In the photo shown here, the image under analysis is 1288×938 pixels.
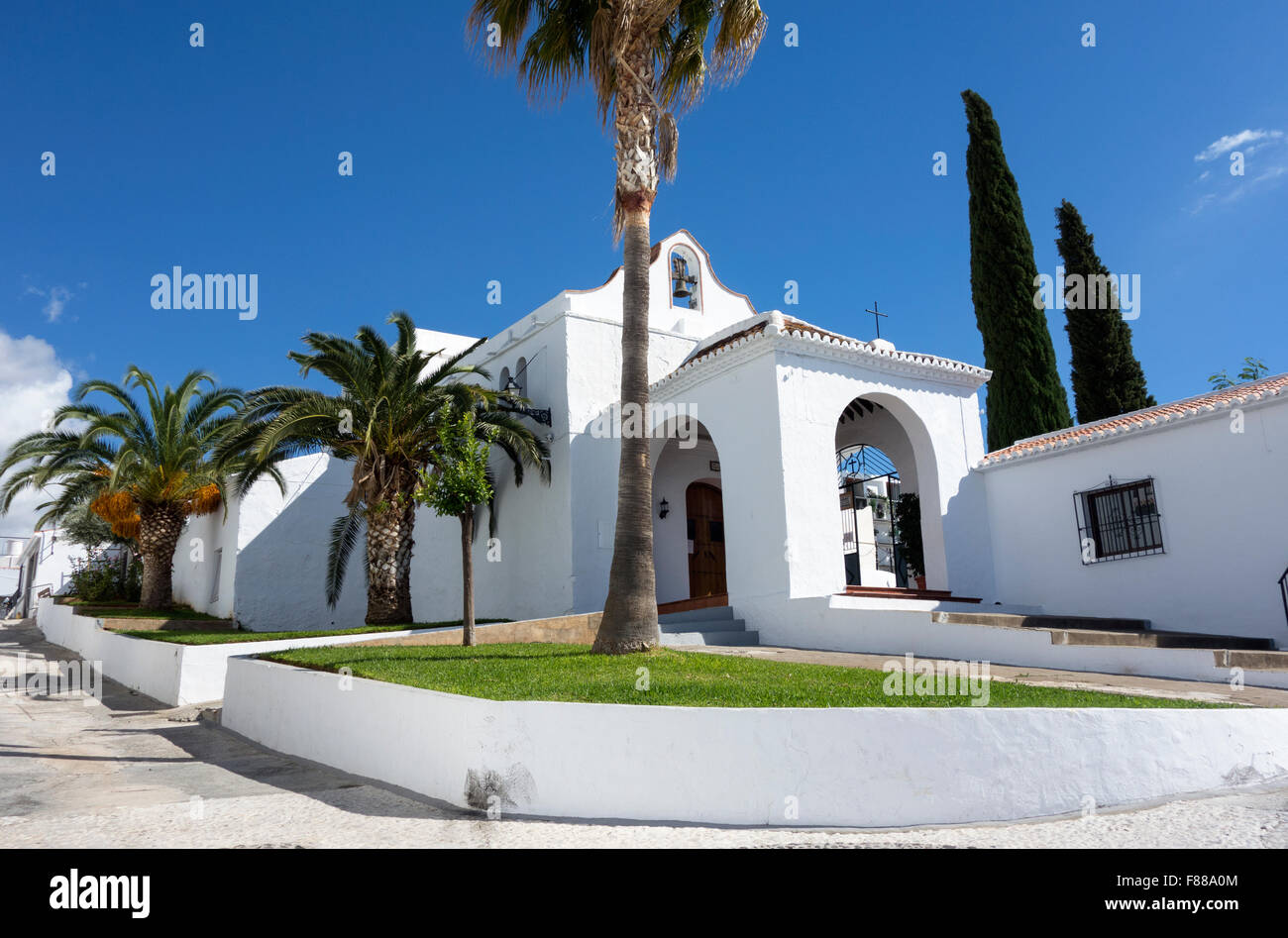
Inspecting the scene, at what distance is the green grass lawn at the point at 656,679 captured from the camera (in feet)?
22.1

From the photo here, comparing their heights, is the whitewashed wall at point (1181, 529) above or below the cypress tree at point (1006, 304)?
below

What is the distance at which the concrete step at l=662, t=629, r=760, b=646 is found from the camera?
12.9 m

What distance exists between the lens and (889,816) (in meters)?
5.77

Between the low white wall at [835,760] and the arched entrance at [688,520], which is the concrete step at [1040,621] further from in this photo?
the arched entrance at [688,520]

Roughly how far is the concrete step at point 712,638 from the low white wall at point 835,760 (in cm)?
644

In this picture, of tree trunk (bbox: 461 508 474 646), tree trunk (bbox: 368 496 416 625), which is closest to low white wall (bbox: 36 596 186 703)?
tree trunk (bbox: 368 496 416 625)

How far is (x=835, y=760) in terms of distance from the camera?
19.2 ft

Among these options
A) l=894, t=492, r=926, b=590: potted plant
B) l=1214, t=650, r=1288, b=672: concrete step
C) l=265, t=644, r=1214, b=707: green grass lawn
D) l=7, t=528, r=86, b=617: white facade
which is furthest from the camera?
l=7, t=528, r=86, b=617: white facade

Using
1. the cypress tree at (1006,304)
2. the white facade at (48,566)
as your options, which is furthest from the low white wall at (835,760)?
the white facade at (48,566)

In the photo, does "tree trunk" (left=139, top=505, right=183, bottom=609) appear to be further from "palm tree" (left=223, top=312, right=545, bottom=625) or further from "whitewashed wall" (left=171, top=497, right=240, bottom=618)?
"palm tree" (left=223, top=312, right=545, bottom=625)

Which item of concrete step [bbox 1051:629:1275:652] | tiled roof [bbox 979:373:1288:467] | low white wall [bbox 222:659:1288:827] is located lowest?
low white wall [bbox 222:659:1288:827]

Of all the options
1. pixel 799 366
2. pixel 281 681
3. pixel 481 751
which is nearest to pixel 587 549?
pixel 799 366

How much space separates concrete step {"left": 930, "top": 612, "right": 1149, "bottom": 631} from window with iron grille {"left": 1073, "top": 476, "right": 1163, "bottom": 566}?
1.12 m
